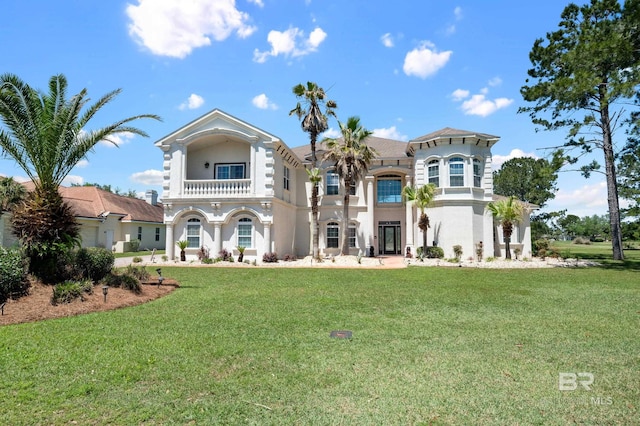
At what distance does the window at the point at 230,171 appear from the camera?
82.5 feet

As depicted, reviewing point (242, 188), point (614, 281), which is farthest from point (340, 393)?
point (242, 188)

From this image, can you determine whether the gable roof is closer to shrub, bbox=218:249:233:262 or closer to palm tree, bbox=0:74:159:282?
shrub, bbox=218:249:233:262

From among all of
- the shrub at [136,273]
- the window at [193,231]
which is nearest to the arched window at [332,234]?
the window at [193,231]

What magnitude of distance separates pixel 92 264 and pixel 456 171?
20.9 metres

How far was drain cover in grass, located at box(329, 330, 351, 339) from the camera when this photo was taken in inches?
266

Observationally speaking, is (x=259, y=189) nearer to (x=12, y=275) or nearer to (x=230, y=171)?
(x=230, y=171)

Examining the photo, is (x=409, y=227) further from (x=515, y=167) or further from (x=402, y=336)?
(x=515, y=167)

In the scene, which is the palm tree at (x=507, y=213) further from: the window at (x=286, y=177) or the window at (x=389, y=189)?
the window at (x=286, y=177)

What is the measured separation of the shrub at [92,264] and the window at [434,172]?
19854 mm

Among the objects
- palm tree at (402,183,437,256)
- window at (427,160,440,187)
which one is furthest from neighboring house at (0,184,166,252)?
window at (427,160,440,187)

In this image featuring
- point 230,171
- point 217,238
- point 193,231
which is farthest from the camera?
point 230,171

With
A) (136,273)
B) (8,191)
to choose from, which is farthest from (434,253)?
(8,191)

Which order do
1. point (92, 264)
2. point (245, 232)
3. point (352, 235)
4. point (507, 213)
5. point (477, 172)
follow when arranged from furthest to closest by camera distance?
point (352, 235), point (477, 172), point (245, 232), point (507, 213), point (92, 264)

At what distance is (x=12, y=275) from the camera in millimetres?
9320
